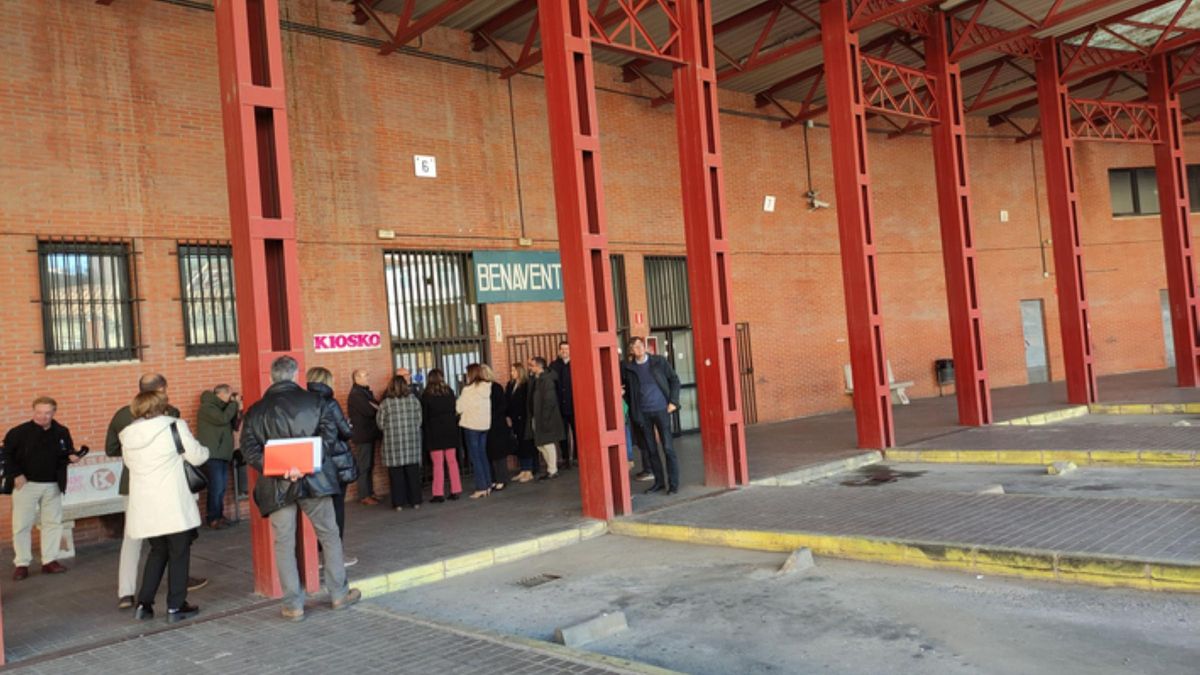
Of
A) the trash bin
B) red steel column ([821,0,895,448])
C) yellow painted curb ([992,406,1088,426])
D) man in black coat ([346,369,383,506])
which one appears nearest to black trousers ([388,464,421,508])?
man in black coat ([346,369,383,506])

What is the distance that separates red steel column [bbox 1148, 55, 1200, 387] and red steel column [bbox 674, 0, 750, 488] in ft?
42.1

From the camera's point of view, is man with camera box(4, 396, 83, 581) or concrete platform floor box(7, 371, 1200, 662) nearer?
concrete platform floor box(7, 371, 1200, 662)

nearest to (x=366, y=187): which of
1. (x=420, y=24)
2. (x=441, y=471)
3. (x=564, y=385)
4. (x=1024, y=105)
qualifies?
(x=420, y=24)

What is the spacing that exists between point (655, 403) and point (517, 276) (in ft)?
15.7

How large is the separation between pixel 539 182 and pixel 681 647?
10.2m

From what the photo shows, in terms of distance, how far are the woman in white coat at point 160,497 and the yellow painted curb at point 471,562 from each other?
1.22 meters

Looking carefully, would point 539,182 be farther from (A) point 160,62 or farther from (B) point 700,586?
(B) point 700,586

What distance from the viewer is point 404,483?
10219 millimetres

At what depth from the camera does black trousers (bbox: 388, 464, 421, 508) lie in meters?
10.1

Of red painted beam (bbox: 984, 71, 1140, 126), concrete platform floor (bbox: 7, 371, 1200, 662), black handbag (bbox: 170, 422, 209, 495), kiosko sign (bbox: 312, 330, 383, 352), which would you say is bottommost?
concrete platform floor (bbox: 7, 371, 1200, 662)

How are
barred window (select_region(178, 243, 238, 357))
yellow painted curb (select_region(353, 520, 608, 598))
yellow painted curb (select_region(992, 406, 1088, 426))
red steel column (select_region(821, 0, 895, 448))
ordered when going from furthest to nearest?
yellow painted curb (select_region(992, 406, 1088, 426)), red steel column (select_region(821, 0, 895, 448)), barred window (select_region(178, 243, 238, 357)), yellow painted curb (select_region(353, 520, 608, 598))

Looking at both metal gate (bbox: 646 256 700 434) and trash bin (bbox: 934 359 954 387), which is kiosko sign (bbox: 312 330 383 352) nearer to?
metal gate (bbox: 646 256 700 434)

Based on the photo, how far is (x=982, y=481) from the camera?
31.8 ft

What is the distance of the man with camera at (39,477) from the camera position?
24.6 ft
